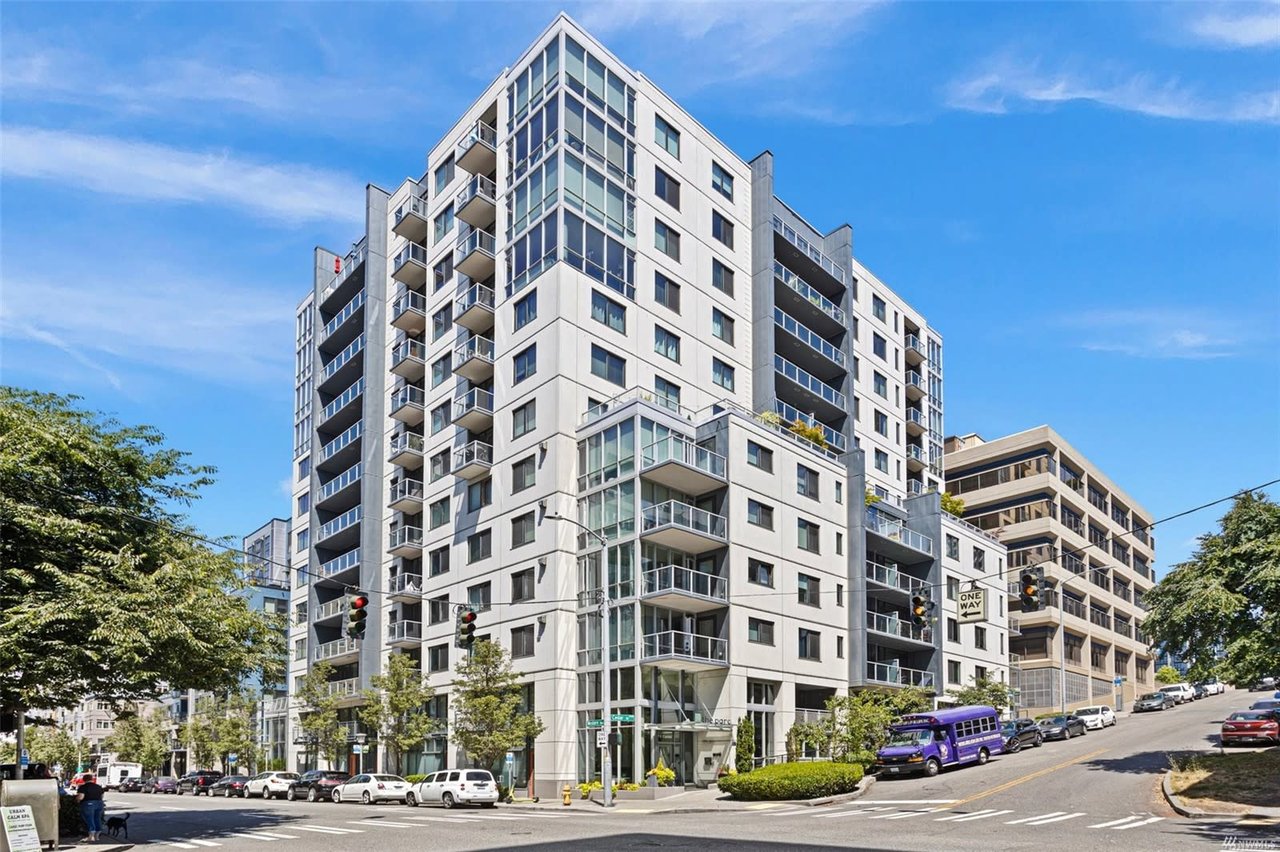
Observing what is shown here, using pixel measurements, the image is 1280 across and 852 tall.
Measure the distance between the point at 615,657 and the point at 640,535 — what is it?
17.8ft

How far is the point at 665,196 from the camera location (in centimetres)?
6044

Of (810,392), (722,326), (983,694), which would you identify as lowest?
(983,694)

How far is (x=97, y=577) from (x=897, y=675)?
43512mm

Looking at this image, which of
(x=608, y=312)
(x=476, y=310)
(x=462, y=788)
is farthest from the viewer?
(x=476, y=310)

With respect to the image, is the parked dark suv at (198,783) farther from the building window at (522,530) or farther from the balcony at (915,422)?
the balcony at (915,422)

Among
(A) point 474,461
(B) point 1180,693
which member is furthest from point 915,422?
(A) point 474,461

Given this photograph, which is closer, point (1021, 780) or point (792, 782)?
point (792, 782)

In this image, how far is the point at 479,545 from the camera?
57.5 metres

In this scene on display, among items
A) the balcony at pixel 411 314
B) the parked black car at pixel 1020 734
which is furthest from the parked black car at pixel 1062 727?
the balcony at pixel 411 314

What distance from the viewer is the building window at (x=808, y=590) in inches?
2185

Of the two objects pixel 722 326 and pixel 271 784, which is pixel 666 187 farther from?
pixel 271 784

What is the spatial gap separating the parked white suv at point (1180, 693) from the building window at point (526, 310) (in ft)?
187

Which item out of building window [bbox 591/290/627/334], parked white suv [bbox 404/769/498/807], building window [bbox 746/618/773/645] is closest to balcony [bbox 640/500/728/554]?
building window [bbox 746/618/773/645]

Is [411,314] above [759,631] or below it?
above
